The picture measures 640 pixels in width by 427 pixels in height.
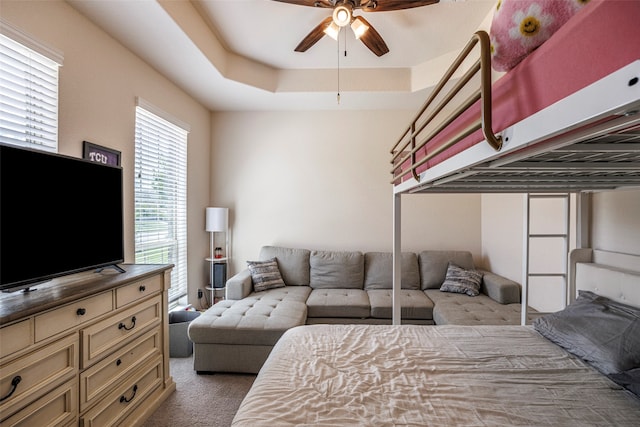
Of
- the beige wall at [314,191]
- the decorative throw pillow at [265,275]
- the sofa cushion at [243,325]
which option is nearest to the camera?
the sofa cushion at [243,325]

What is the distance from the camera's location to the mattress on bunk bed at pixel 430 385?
1.01 metres

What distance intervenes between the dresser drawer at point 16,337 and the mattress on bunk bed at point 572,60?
182 centimetres

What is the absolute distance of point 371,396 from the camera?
3.69 ft

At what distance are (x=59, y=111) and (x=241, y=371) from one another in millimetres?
2274

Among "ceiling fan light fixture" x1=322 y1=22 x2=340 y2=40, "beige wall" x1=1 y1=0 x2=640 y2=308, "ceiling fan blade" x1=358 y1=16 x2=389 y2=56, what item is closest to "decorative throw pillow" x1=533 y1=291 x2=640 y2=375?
"beige wall" x1=1 y1=0 x2=640 y2=308

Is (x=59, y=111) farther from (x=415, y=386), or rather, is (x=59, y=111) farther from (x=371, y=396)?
(x=415, y=386)

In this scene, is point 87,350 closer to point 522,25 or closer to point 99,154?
point 99,154

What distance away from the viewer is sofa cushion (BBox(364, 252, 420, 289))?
3.42 meters

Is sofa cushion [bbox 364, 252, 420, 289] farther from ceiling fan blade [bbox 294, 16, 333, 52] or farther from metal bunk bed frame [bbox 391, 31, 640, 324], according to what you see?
ceiling fan blade [bbox 294, 16, 333, 52]

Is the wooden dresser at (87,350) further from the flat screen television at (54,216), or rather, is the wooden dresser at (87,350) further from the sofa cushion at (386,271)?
the sofa cushion at (386,271)

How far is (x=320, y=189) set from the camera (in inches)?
153

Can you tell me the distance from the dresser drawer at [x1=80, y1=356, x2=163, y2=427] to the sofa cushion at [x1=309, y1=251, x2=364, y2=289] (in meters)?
1.90

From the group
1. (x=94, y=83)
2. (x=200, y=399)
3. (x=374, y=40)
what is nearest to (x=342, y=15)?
(x=374, y=40)

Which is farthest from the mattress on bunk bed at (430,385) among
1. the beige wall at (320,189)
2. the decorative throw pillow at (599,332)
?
the beige wall at (320,189)
